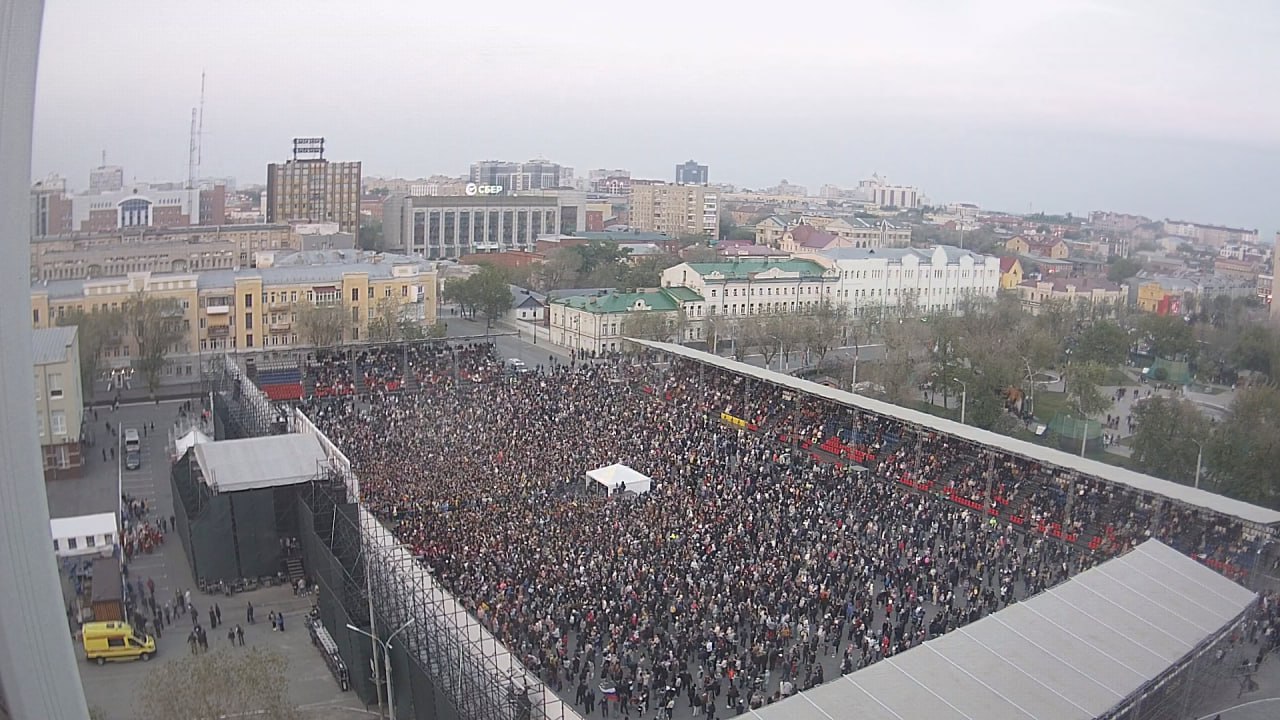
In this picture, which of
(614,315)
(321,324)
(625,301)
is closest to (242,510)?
(321,324)

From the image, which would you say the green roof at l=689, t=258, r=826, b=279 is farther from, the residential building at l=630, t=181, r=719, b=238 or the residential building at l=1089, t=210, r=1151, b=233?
the residential building at l=630, t=181, r=719, b=238

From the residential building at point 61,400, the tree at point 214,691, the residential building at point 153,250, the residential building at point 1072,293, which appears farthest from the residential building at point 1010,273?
the tree at point 214,691

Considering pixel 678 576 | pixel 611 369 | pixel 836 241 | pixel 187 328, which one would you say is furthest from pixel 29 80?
pixel 836 241

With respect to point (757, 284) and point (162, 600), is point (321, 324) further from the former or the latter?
point (757, 284)

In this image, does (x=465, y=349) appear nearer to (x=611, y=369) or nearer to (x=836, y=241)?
(x=611, y=369)

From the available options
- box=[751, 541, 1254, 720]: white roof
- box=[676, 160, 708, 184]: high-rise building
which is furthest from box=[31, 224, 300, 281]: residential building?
box=[676, 160, 708, 184]: high-rise building

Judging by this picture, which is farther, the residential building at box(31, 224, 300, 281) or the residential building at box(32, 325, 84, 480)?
the residential building at box(32, 325, 84, 480)
